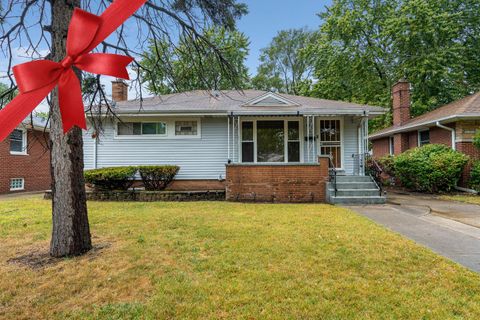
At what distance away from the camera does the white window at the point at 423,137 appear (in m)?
14.0

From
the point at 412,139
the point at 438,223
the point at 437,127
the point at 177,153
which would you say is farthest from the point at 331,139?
the point at 412,139

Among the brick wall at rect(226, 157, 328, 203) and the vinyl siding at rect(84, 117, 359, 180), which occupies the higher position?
the vinyl siding at rect(84, 117, 359, 180)

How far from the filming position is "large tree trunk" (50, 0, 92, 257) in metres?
3.91

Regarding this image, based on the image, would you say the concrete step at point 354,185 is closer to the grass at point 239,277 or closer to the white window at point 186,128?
the grass at point 239,277

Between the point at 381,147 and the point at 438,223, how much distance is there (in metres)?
13.7

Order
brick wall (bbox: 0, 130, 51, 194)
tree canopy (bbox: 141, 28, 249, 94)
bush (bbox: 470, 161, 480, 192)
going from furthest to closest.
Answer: brick wall (bbox: 0, 130, 51, 194) < bush (bbox: 470, 161, 480, 192) < tree canopy (bbox: 141, 28, 249, 94)

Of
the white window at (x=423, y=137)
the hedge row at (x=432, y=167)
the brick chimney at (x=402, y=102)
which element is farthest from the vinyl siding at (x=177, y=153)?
the brick chimney at (x=402, y=102)

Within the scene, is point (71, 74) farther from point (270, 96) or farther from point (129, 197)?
point (270, 96)

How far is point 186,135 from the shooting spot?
11.0m

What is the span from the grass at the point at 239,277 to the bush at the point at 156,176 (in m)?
4.50

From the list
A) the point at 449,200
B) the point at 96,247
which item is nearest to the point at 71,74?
the point at 96,247

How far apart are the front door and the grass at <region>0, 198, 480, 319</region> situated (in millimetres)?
5760

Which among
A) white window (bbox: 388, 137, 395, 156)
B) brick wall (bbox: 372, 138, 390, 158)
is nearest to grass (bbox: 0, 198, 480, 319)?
white window (bbox: 388, 137, 395, 156)

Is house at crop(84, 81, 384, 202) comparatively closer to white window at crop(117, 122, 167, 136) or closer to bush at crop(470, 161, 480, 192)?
white window at crop(117, 122, 167, 136)
